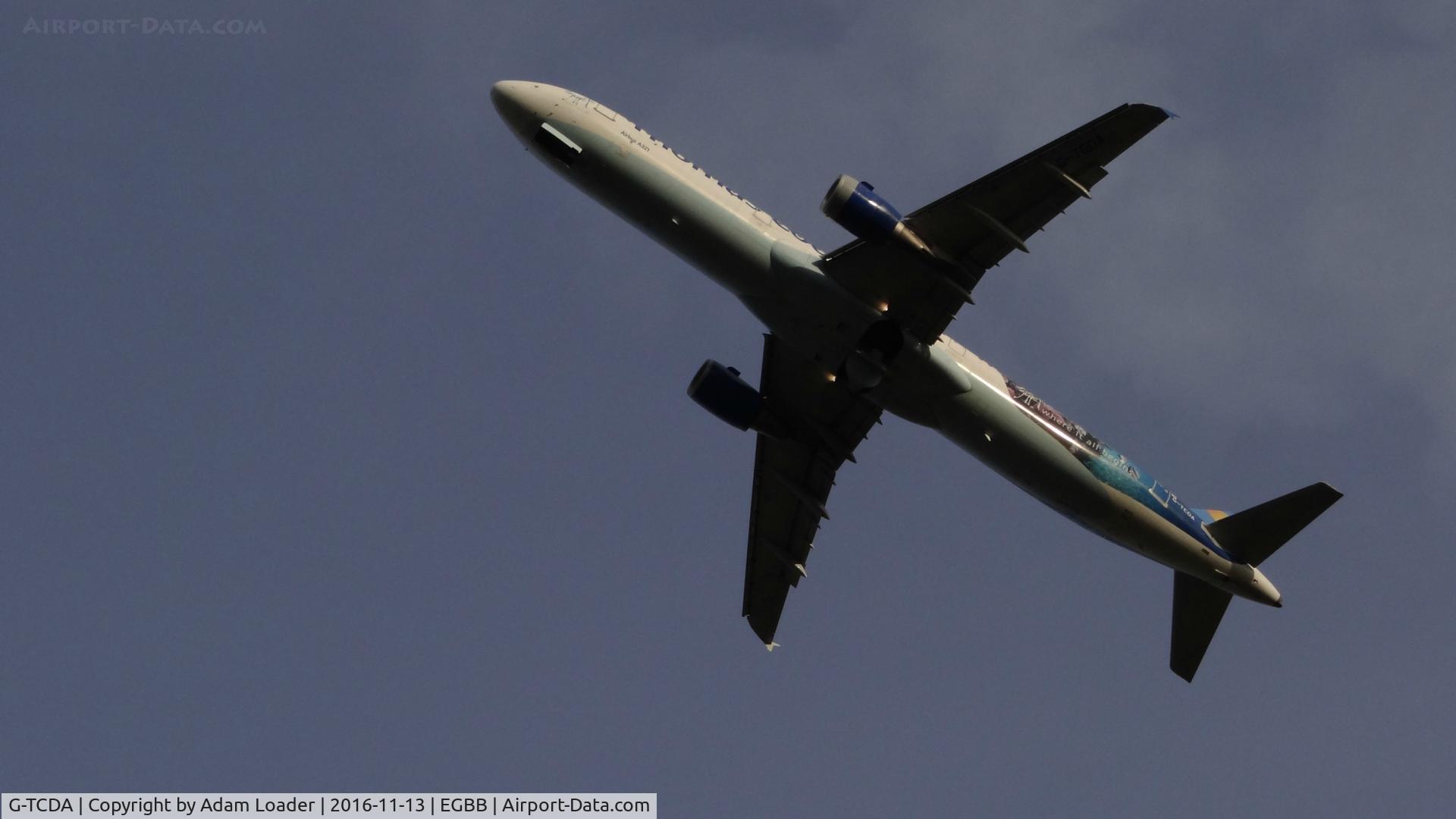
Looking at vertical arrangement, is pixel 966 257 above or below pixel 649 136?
below

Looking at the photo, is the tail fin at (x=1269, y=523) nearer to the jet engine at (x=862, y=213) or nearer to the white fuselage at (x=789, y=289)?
the white fuselage at (x=789, y=289)

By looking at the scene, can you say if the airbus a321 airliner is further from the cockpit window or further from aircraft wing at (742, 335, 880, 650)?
aircraft wing at (742, 335, 880, 650)

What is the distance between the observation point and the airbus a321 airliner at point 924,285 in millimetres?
54438

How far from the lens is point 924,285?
183 feet

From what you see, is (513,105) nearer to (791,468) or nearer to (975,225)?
(975,225)

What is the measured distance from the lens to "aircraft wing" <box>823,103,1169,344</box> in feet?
173

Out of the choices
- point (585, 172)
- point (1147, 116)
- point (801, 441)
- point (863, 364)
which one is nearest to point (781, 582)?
point (801, 441)

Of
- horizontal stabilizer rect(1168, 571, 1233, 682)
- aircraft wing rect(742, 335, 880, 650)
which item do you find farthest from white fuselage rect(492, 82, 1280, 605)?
aircraft wing rect(742, 335, 880, 650)

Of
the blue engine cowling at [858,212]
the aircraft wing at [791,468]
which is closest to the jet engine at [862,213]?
the blue engine cowling at [858,212]

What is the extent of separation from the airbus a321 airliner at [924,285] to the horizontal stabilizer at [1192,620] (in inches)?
58.8

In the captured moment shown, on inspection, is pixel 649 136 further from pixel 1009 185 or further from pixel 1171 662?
pixel 1171 662

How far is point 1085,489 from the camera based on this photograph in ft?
191

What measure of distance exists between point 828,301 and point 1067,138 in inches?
364

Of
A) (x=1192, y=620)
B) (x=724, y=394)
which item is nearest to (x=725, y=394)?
(x=724, y=394)
